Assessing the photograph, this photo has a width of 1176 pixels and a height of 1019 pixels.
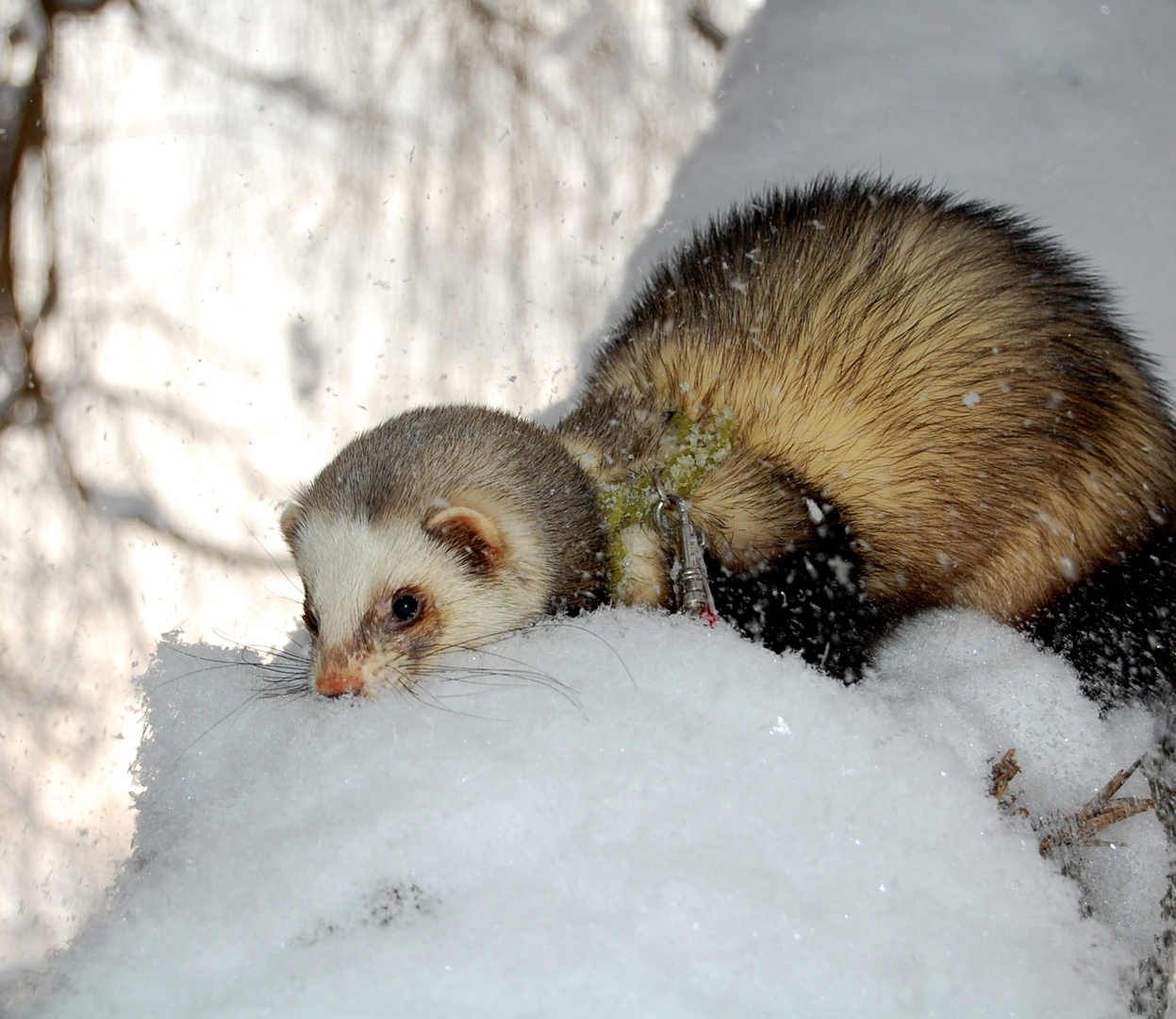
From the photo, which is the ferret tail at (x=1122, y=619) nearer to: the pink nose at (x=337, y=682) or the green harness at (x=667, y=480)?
the green harness at (x=667, y=480)

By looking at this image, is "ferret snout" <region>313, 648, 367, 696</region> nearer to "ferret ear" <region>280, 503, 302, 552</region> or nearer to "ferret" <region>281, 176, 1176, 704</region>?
"ferret" <region>281, 176, 1176, 704</region>

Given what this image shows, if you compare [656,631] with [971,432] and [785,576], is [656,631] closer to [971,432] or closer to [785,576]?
[785,576]

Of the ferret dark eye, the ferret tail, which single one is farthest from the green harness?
the ferret tail

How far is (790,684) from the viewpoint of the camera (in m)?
1.23

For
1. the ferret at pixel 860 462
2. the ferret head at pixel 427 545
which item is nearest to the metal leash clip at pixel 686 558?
the ferret at pixel 860 462

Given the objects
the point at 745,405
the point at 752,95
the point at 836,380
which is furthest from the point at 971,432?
the point at 752,95

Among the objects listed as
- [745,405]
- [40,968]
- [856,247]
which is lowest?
[40,968]

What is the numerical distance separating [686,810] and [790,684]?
0.77ft

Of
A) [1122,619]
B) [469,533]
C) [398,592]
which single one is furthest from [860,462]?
[398,592]

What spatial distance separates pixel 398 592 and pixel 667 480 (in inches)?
17.9

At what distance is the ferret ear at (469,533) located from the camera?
1280mm

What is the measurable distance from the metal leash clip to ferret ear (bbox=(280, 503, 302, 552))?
53cm

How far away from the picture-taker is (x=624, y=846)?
105 centimetres

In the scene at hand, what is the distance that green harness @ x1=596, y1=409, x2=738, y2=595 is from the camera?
1.46m
